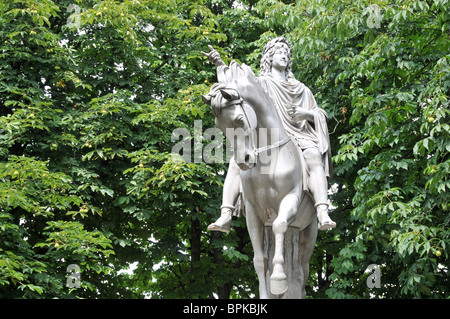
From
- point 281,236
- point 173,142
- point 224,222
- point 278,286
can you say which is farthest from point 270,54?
point 173,142

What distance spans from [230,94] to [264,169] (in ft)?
3.22

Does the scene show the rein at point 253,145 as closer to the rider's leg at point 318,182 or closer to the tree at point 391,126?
the rider's leg at point 318,182

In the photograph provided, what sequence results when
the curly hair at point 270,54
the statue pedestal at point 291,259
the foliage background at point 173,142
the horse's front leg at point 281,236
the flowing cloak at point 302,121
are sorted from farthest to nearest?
the foliage background at point 173,142 < the curly hair at point 270,54 < the flowing cloak at point 302,121 < the statue pedestal at point 291,259 < the horse's front leg at point 281,236

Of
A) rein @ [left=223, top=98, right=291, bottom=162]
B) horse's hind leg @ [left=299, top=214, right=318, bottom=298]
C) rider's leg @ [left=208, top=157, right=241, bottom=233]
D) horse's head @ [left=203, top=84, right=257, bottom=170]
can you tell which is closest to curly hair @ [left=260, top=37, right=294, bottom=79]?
rein @ [left=223, top=98, right=291, bottom=162]

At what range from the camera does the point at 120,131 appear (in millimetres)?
12250

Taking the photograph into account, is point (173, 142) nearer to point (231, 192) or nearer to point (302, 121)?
point (302, 121)

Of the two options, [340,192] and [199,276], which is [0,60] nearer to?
[199,276]

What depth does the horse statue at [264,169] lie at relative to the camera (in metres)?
5.80

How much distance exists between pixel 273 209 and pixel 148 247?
7.58 m

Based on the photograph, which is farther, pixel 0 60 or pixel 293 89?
pixel 0 60

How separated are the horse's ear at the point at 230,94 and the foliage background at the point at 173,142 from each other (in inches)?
162

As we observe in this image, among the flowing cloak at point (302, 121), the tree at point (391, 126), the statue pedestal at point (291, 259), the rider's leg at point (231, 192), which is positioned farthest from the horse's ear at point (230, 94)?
the tree at point (391, 126)

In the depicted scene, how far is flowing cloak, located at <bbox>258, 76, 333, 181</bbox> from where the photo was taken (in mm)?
6840

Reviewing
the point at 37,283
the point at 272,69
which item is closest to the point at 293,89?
the point at 272,69
